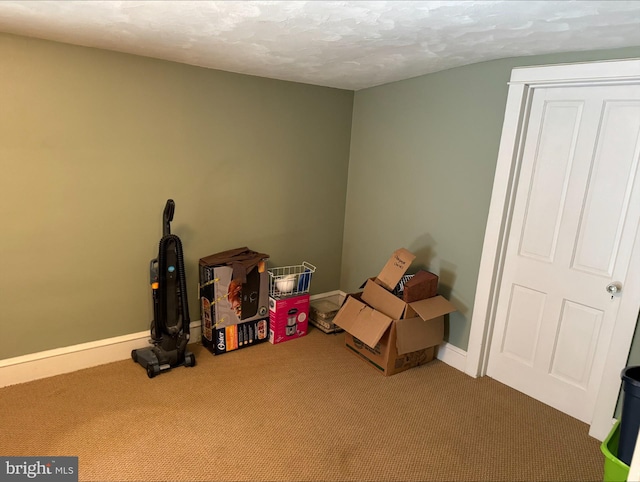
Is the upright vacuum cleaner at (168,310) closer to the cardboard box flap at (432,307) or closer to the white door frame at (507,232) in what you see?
the cardboard box flap at (432,307)

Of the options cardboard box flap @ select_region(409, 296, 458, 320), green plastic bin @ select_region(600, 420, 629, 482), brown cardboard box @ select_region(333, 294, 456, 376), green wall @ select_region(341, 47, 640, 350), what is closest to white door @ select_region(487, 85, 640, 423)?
green wall @ select_region(341, 47, 640, 350)

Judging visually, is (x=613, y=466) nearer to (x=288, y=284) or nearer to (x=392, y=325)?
(x=392, y=325)

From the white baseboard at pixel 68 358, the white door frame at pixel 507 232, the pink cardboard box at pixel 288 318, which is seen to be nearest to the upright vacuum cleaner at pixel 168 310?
the white baseboard at pixel 68 358

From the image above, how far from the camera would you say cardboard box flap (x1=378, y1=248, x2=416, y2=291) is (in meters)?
3.06

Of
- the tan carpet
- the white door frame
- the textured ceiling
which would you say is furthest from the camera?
the white door frame

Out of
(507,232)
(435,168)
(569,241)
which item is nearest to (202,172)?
(435,168)

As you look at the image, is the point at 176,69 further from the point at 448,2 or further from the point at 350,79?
the point at 448,2

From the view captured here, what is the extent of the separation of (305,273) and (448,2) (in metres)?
2.31

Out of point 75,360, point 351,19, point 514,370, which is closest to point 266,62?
point 351,19

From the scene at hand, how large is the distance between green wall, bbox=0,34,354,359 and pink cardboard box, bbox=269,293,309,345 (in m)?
0.44

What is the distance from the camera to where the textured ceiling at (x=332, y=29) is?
1.77 metres

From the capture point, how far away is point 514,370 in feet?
9.64

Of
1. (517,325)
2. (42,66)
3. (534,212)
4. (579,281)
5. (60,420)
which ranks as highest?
(42,66)

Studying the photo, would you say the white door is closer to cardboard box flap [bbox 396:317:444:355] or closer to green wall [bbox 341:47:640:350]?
green wall [bbox 341:47:640:350]
